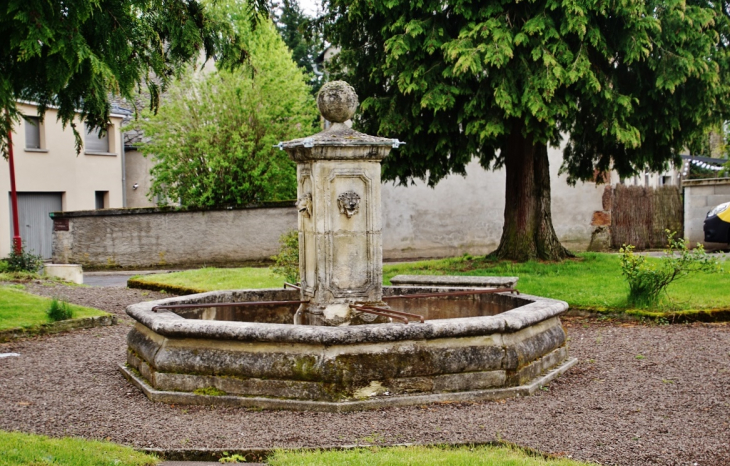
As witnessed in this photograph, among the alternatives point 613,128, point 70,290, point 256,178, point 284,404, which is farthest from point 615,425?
point 256,178

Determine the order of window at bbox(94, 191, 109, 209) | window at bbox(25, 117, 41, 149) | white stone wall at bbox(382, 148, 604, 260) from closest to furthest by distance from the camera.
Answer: white stone wall at bbox(382, 148, 604, 260), window at bbox(25, 117, 41, 149), window at bbox(94, 191, 109, 209)

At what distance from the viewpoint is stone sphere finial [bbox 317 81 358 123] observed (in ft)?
24.0

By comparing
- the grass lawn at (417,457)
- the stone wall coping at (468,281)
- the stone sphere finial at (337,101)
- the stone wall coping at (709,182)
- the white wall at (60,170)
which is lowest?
the grass lawn at (417,457)

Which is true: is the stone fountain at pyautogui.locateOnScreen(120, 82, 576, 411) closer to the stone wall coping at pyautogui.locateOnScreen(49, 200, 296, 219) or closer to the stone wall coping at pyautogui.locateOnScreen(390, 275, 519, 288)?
the stone wall coping at pyautogui.locateOnScreen(390, 275, 519, 288)

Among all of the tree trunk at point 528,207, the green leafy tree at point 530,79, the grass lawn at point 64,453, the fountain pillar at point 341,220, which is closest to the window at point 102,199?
the green leafy tree at point 530,79

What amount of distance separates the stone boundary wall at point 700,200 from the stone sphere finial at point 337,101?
56.3 feet

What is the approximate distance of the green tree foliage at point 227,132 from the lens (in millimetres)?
21958

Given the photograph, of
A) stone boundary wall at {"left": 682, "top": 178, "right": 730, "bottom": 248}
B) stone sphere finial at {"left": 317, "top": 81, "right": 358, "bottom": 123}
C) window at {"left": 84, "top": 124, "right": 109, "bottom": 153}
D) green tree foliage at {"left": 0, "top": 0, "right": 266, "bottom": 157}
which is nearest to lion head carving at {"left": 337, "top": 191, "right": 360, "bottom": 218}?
stone sphere finial at {"left": 317, "top": 81, "right": 358, "bottom": 123}

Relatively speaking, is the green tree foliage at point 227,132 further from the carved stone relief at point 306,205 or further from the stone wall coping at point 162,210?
the carved stone relief at point 306,205

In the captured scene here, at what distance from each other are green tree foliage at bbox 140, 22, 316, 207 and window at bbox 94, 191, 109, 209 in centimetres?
673

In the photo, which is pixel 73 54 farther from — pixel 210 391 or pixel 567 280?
pixel 567 280

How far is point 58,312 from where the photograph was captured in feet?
34.3

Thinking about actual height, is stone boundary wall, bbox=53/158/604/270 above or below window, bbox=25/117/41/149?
below

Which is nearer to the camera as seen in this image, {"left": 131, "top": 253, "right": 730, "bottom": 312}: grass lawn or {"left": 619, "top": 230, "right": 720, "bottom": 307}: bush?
{"left": 619, "top": 230, "right": 720, "bottom": 307}: bush
